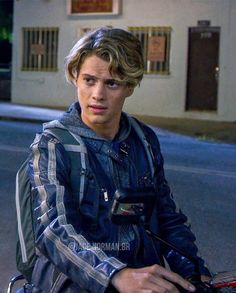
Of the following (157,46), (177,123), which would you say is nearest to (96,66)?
(177,123)

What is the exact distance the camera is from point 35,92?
24922 millimetres

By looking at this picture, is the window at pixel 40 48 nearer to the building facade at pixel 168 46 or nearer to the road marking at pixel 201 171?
the building facade at pixel 168 46

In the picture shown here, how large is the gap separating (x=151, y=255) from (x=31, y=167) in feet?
1.60

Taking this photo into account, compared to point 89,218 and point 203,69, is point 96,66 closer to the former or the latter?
point 89,218

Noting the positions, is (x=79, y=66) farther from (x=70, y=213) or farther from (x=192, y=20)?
(x=192, y=20)

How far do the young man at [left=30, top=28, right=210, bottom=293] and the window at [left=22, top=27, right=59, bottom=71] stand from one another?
71.6 feet

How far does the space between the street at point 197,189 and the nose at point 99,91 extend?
11.5ft

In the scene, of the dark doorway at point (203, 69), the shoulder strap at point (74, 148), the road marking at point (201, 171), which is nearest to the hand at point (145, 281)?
the shoulder strap at point (74, 148)

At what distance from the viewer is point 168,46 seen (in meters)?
22.2

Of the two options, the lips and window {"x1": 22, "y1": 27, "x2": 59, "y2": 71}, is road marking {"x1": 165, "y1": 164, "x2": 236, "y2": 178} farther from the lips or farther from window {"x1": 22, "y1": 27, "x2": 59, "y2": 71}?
window {"x1": 22, "y1": 27, "x2": 59, "y2": 71}

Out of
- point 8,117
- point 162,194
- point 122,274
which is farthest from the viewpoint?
point 8,117

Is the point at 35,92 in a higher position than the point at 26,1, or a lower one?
lower

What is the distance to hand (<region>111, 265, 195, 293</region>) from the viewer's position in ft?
7.15

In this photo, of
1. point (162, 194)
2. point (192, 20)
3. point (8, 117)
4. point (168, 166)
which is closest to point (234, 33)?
point (192, 20)
